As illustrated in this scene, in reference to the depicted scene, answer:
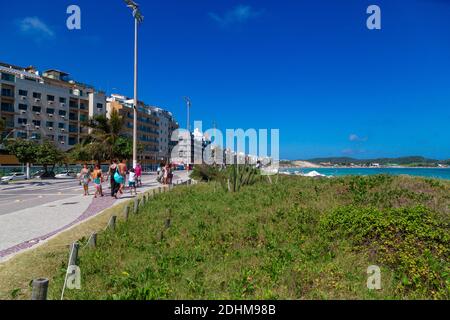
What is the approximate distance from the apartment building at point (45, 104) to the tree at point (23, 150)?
10.9 meters

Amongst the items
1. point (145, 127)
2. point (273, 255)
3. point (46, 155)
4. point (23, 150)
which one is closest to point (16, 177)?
Answer: point (23, 150)

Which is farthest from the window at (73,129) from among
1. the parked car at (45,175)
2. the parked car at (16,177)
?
the parked car at (16,177)

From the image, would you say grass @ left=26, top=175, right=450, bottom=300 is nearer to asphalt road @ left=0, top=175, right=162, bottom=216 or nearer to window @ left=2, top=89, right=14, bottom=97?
asphalt road @ left=0, top=175, right=162, bottom=216

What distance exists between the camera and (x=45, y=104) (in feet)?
196

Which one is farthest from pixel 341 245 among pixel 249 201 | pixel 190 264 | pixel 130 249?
pixel 249 201

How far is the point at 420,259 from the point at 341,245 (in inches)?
53.0

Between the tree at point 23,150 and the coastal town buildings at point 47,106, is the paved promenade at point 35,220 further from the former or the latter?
the coastal town buildings at point 47,106

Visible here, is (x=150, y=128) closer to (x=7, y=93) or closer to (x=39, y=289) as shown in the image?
(x=7, y=93)

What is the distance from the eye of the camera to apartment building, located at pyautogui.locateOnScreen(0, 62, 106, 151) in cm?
5466

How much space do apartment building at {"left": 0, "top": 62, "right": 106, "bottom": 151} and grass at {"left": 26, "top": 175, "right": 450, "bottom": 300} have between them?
167 ft

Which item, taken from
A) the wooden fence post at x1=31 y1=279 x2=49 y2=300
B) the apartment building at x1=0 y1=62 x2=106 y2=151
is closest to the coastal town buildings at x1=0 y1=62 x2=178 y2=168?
the apartment building at x1=0 y1=62 x2=106 y2=151

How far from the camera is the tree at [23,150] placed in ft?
127

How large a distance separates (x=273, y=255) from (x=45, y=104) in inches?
2557
